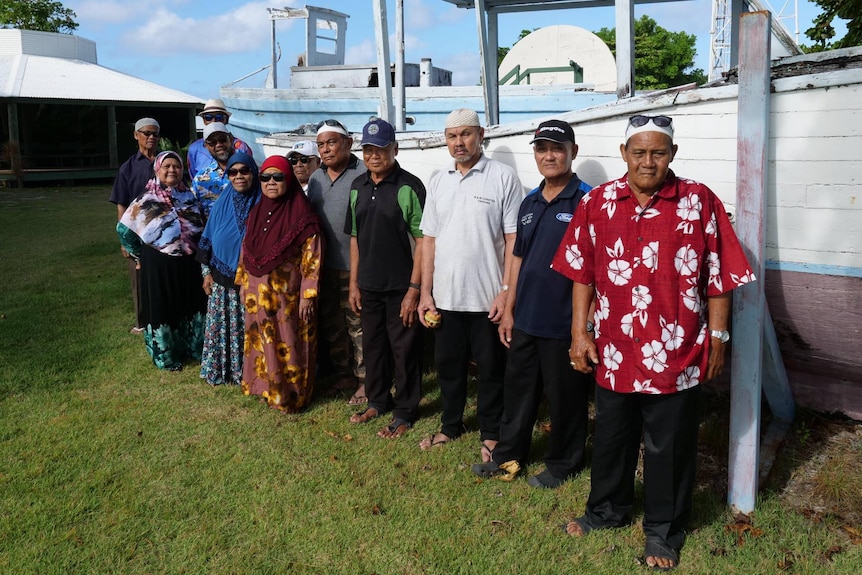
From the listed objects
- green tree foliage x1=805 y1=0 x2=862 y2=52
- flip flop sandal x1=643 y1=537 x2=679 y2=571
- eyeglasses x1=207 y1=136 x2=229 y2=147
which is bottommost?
flip flop sandal x1=643 y1=537 x2=679 y2=571

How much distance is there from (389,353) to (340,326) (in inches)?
22.9

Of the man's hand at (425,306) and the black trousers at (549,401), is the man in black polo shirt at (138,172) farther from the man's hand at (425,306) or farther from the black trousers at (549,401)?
the black trousers at (549,401)

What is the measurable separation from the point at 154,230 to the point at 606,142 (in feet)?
10.9

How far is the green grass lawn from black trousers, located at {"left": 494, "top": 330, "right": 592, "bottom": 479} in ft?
0.53

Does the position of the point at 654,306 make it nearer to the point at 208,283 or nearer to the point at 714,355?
the point at 714,355

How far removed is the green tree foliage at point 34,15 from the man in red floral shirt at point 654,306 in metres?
31.7

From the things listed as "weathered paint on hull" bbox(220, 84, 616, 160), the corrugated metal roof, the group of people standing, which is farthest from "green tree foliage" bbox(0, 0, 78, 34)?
the group of people standing

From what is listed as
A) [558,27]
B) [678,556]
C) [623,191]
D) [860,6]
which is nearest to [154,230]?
[623,191]

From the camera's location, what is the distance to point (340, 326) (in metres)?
4.80

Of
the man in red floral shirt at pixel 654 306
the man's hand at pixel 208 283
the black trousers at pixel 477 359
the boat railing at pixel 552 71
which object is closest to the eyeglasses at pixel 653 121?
the man in red floral shirt at pixel 654 306

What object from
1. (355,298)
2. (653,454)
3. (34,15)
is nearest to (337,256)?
(355,298)

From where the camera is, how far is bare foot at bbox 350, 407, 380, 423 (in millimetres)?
4390

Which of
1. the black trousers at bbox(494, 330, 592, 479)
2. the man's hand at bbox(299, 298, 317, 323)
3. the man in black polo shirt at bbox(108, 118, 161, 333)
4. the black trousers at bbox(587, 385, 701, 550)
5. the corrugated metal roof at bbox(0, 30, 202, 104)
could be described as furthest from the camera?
the corrugated metal roof at bbox(0, 30, 202, 104)

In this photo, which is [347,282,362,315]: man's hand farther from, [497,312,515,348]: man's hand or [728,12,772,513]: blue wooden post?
[728,12,772,513]: blue wooden post
